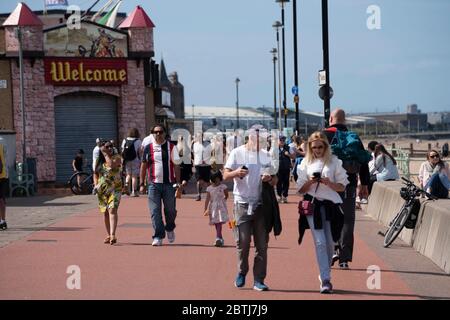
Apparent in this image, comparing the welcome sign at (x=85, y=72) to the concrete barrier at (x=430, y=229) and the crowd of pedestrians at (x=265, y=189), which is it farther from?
the crowd of pedestrians at (x=265, y=189)

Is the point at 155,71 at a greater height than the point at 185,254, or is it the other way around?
the point at 155,71

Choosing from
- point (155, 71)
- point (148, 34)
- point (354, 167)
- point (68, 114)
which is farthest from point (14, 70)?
point (354, 167)

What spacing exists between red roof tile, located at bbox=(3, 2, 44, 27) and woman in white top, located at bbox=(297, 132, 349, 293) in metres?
21.2

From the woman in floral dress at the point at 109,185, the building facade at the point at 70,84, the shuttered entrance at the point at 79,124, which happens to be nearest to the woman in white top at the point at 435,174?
the woman in floral dress at the point at 109,185

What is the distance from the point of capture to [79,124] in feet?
99.7

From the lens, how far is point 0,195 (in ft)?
51.1

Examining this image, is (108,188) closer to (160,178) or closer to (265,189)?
(160,178)

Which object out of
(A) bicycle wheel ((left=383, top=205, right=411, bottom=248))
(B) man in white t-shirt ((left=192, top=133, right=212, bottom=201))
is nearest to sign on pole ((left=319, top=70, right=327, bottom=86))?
(B) man in white t-shirt ((left=192, top=133, right=212, bottom=201))

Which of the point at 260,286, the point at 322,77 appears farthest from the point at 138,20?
the point at 260,286

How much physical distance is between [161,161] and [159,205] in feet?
2.10

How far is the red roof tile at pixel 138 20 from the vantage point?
30938 millimetres

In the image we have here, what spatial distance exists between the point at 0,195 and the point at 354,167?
6.99 meters

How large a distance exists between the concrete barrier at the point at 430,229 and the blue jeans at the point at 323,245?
6.46ft
